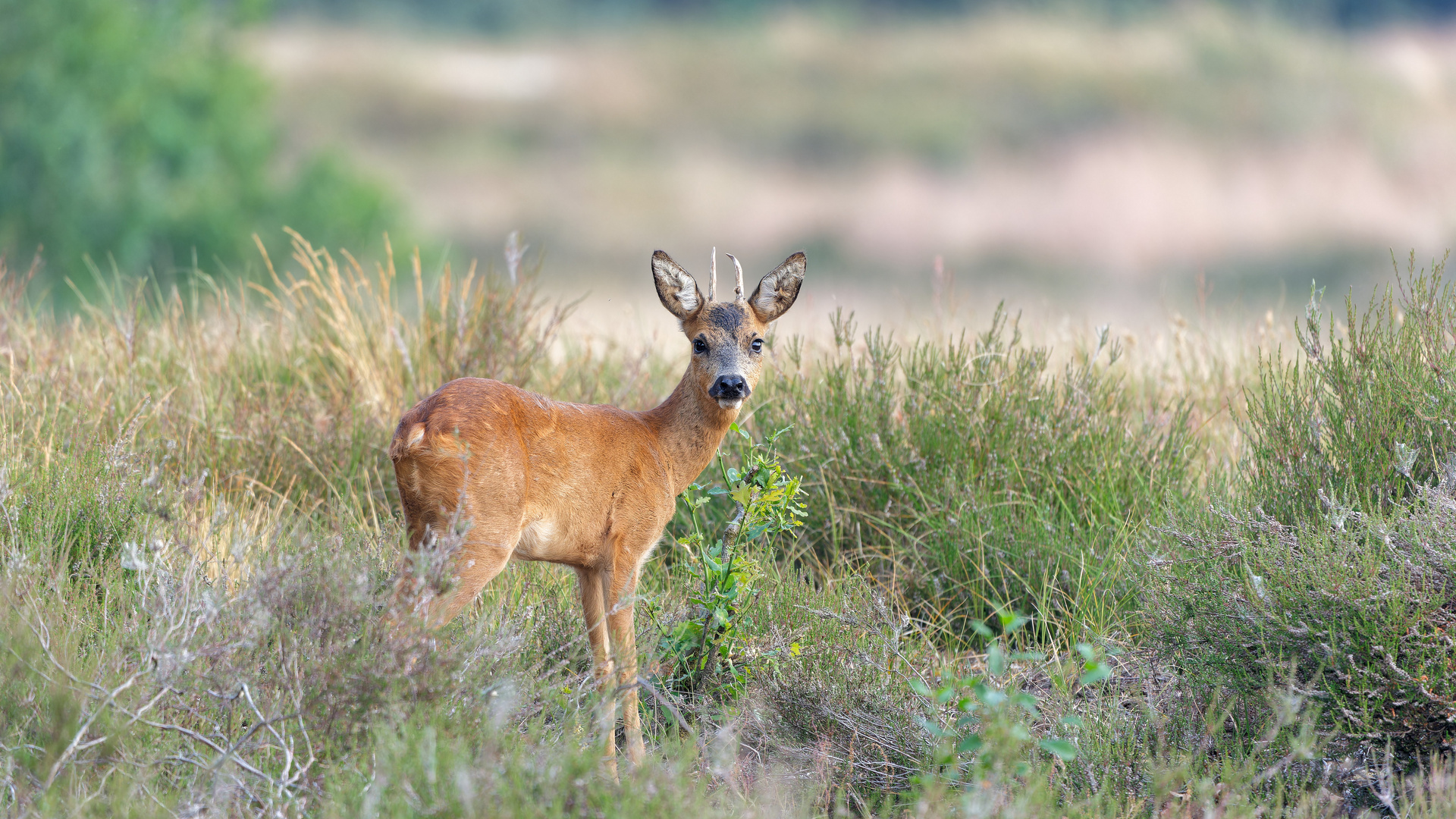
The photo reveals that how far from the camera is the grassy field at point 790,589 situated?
3803mm

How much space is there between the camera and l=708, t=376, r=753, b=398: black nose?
4723 millimetres

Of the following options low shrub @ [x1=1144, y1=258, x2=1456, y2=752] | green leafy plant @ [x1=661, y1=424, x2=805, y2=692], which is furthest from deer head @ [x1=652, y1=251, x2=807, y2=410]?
low shrub @ [x1=1144, y1=258, x2=1456, y2=752]

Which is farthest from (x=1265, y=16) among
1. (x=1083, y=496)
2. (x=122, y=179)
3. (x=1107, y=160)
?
(x=1083, y=496)

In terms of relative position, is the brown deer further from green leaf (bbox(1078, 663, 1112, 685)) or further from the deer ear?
green leaf (bbox(1078, 663, 1112, 685))

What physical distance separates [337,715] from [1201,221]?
41.8m

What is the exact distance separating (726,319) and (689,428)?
0.42 meters

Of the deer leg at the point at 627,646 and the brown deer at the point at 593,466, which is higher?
the brown deer at the point at 593,466

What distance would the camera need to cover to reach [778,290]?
5.24 meters

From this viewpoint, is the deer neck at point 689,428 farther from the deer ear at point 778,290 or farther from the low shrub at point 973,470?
the low shrub at point 973,470

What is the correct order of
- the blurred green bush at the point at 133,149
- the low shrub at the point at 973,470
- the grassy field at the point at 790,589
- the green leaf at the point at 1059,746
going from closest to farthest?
the green leaf at the point at 1059,746, the grassy field at the point at 790,589, the low shrub at the point at 973,470, the blurred green bush at the point at 133,149

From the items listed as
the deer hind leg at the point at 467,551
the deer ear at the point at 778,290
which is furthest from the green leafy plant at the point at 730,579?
the deer hind leg at the point at 467,551

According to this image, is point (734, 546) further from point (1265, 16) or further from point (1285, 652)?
point (1265, 16)

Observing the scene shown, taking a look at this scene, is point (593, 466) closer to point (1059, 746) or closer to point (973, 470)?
point (1059, 746)

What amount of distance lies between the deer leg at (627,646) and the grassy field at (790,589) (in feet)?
0.49
